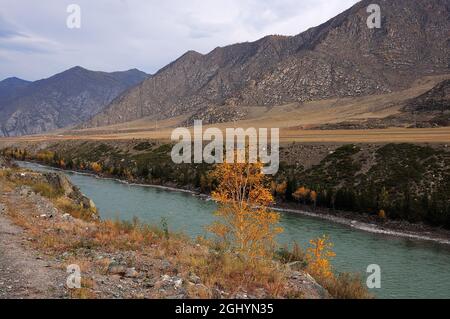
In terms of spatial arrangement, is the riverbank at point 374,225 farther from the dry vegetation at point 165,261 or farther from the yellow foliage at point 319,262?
the dry vegetation at point 165,261

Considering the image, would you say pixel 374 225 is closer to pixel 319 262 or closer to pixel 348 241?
pixel 348 241

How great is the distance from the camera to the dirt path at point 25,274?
1072 centimetres

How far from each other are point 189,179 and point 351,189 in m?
31.4

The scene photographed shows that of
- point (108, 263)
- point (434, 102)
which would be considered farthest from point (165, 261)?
point (434, 102)

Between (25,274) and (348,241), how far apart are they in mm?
36245

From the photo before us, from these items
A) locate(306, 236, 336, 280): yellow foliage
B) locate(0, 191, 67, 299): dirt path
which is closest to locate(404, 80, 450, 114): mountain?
locate(306, 236, 336, 280): yellow foliage

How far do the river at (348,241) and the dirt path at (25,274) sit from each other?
798cm

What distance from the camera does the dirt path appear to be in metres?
10.7

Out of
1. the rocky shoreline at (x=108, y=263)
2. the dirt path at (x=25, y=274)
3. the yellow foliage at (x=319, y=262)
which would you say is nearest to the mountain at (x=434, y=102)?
the yellow foliage at (x=319, y=262)

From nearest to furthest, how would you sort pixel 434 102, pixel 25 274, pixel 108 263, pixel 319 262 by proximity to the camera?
pixel 25 274 → pixel 108 263 → pixel 319 262 → pixel 434 102

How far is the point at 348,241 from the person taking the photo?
43.2m
